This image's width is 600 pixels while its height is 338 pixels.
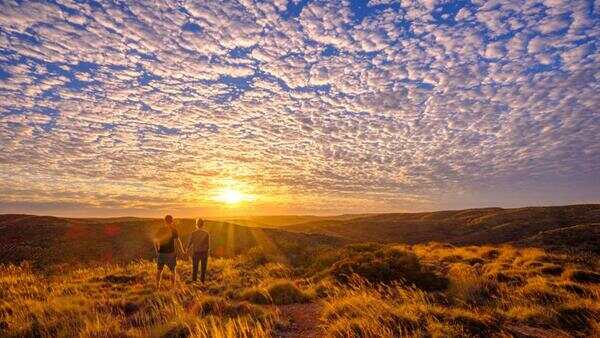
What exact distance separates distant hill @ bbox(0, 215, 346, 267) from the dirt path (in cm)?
1885

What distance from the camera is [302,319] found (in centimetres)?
1023

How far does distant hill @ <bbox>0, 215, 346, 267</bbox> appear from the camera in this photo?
34406mm

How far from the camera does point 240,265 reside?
24.2m

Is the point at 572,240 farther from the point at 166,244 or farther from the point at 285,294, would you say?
the point at 166,244

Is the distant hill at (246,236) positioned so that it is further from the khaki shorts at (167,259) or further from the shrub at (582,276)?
the khaki shorts at (167,259)

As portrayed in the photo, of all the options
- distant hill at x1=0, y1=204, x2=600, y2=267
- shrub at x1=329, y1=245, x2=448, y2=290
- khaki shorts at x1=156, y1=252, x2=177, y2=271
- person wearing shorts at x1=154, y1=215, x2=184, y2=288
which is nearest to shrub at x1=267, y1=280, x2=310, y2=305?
shrub at x1=329, y1=245, x2=448, y2=290

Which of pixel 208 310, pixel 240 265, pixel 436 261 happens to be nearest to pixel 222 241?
pixel 240 265

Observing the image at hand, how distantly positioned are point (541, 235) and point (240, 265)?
28.0 meters

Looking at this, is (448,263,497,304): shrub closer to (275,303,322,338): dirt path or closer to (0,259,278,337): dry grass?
(275,303,322,338): dirt path

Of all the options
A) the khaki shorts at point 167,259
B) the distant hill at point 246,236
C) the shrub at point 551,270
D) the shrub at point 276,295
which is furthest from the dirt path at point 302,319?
the distant hill at point 246,236

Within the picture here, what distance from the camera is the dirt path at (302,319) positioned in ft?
28.6

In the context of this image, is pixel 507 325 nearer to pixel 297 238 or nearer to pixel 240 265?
pixel 240 265

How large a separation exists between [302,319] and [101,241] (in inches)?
1555

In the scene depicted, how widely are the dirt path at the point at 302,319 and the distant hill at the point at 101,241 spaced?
18849 mm
